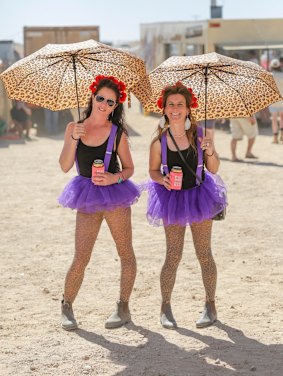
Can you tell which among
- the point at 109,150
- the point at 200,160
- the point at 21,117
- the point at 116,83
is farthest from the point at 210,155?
the point at 21,117

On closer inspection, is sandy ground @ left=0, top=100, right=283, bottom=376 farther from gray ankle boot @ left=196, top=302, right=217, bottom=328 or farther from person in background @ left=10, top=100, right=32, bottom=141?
person in background @ left=10, top=100, right=32, bottom=141

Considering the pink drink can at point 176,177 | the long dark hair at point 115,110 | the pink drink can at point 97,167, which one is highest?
the long dark hair at point 115,110

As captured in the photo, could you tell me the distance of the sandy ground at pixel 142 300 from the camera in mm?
4977

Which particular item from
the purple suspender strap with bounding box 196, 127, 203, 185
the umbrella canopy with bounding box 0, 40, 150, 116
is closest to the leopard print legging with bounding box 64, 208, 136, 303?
the purple suspender strap with bounding box 196, 127, 203, 185

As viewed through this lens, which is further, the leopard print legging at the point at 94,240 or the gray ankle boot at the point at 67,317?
the gray ankle boot at the point at 67,317

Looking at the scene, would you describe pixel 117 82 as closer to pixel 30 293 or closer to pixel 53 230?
pixel 30 293

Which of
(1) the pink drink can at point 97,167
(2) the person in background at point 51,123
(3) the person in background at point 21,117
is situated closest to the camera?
(1) the pink drink can at point 97,167

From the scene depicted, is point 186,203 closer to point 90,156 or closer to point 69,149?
point 90,156

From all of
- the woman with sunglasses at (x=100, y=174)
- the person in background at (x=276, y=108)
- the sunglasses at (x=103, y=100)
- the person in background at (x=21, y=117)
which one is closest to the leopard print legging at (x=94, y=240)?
the woman with sunglasses at (x=100, y=174)

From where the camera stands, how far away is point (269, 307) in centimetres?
605

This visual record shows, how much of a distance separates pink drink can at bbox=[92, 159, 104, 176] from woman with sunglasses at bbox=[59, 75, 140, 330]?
0.06 feet

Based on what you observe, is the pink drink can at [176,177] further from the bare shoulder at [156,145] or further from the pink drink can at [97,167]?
the pink drink can at [97,167]

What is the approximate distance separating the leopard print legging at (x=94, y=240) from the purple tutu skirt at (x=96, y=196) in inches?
3.3

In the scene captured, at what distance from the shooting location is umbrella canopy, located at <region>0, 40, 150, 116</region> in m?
5.65
